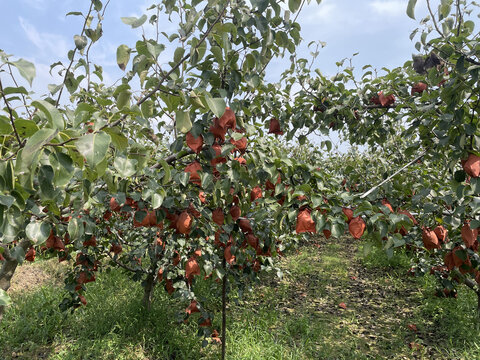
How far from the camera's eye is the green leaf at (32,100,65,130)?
0.62m

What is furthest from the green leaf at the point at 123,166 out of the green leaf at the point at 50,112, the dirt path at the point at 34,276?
the dirt path at the point at 34,276

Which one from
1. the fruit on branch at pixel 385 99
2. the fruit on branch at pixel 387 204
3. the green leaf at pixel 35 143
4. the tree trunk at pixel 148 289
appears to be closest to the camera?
the green leaf at pixel 35 143

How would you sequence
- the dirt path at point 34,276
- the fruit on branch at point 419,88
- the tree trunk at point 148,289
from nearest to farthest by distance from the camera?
the fruit on branch at point 419,88, the tree trunk at point 148,289, the dirt path at point 34,276

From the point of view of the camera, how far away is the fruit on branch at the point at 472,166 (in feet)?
4.77

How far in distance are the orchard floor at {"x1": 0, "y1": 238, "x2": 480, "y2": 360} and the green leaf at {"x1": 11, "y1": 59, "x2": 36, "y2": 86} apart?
10.0 feet

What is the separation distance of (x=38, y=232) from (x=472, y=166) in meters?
1.92

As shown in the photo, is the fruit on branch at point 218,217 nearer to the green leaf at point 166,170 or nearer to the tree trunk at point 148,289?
the green leaf at point 166,170

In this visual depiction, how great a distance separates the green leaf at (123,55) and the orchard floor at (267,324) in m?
2.84

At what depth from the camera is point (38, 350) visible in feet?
10.5

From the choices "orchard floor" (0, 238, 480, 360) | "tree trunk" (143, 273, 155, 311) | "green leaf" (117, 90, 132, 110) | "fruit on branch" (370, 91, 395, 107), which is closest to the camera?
"green leaf" (117, 90, 132, 110)

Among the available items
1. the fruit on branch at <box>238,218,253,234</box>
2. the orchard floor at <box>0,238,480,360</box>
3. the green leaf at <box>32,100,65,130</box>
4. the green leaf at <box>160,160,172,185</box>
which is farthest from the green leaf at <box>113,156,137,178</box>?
the orchard floor at <box>0,238,480,360</box>

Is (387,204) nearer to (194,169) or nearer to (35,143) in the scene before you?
(194,169)

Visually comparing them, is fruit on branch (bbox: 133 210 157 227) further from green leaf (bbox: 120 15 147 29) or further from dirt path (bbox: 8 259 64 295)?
dirt path (bbox: 8 259 64 295)

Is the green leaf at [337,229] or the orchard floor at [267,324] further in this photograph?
the orchard floor at [267,324]
